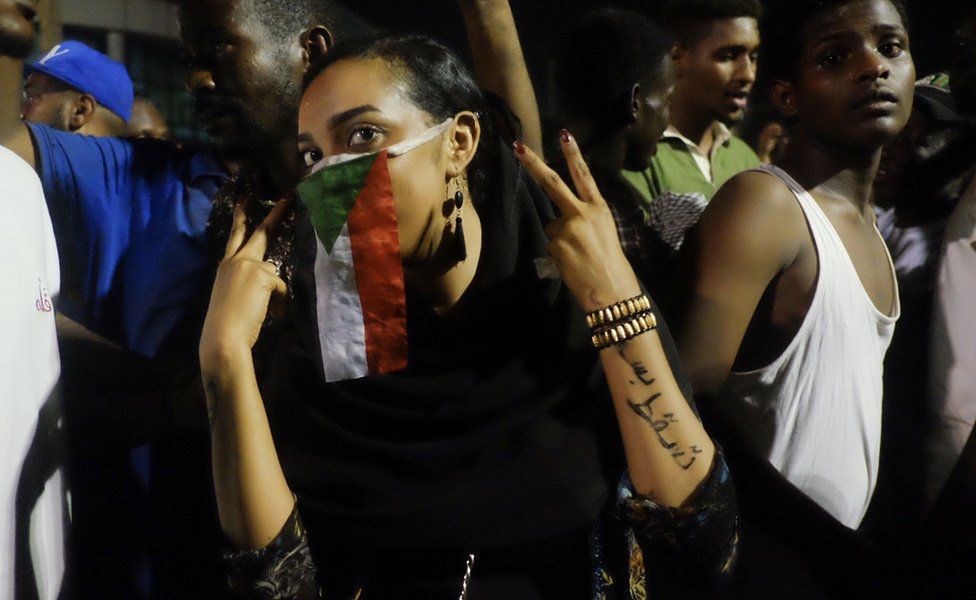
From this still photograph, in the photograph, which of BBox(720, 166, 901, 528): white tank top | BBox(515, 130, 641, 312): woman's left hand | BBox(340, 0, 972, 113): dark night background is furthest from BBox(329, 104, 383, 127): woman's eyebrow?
BBox(340, 0, 972, 113): dark night background

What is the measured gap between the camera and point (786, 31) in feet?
7.73

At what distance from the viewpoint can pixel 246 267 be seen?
172 cm

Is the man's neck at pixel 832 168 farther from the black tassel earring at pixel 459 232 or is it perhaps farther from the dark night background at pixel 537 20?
the dark night background at pixel 537 20

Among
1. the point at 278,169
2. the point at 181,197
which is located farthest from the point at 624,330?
the point at 181,197

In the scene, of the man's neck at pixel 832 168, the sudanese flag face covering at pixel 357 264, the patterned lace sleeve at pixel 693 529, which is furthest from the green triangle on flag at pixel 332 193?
the man's neck at pixel 832 168

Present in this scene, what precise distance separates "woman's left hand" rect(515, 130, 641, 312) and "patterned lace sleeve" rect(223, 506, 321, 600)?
2.13 ft

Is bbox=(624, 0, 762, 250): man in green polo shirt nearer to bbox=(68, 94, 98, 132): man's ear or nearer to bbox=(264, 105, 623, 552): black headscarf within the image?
bbox=(264, 105, 623, 552): black headscarf

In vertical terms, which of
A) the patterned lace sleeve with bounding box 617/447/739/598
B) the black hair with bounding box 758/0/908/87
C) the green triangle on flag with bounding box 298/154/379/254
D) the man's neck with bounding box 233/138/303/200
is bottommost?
the patterned lace sleeve with bounding box 617/447/739/598

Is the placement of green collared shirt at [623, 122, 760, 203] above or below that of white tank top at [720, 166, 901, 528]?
above

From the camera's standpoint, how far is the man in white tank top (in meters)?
2.05

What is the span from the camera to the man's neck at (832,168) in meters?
2.25

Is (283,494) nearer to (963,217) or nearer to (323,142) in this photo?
(323,142)

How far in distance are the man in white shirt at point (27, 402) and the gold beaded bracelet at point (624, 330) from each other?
996 mm

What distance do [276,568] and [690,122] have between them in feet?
9.07
